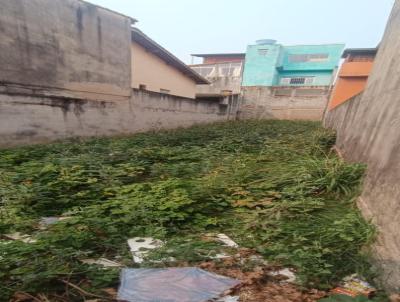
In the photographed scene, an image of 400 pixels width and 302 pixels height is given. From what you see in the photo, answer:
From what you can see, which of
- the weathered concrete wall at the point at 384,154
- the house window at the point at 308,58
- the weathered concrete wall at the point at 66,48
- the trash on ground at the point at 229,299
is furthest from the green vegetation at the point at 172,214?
the house window at the point at 308,58

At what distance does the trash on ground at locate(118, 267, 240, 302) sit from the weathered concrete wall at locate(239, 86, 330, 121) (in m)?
16.0

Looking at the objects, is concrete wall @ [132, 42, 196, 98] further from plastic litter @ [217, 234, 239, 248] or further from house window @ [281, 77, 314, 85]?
house window @ [281, 77, 314, 85]

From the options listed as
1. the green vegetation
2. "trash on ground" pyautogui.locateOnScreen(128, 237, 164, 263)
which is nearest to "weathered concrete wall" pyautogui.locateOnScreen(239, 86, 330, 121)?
the green vegetation

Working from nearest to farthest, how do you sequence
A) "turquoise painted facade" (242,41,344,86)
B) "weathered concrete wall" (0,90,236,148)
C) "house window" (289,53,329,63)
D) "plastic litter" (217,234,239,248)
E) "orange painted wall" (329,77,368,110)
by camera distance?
1. "plastic litter" (217,234,239,248)
2. "weathered concrete wall" (0,90,236,148)
3. "orange painted wall" (329,77,368,110)
4. "turquoise painted facade" (242,41,344,86)
5. "house window" (289,53,329,63)

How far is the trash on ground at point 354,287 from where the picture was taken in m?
1.62

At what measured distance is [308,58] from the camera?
23859mm

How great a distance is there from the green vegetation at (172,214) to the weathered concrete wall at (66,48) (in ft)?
9.60

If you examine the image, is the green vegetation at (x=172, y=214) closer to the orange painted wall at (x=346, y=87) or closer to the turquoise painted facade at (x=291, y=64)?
the orange painted wall at (x=346, y=87)

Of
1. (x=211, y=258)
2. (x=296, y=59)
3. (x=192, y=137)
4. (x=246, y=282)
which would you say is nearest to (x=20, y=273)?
(x=211, y=258)

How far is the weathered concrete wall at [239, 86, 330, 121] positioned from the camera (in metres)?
15.8

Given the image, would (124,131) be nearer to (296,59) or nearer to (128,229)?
(128,229)

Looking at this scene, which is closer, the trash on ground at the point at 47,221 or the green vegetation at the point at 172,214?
the green vegetation at the point at 172,214

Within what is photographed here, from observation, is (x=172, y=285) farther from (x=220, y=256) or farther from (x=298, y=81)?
(x=298, y=81)

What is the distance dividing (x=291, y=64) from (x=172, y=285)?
2615cm
